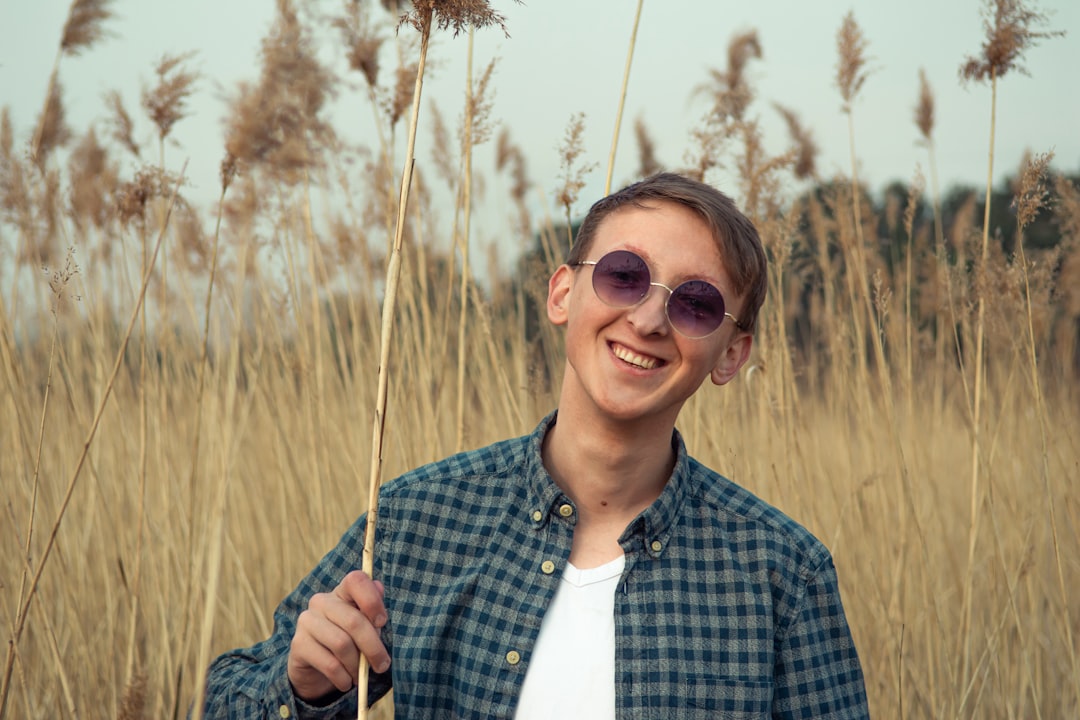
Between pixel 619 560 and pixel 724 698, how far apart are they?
0.23 m

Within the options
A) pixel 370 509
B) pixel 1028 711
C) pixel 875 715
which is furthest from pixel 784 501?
pixel 370 509

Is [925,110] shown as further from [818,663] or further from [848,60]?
[818,663]

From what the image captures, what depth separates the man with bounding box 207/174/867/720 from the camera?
1.31 m

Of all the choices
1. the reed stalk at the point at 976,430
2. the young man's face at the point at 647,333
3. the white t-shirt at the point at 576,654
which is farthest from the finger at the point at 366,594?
the reed stalk at the point at 976,430

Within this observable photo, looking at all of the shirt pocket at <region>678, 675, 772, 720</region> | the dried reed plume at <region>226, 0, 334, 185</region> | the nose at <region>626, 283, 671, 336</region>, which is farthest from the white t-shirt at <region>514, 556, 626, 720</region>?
the dried reed plume at <region>226, 0, 334, 185</region>

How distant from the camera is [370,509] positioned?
0.98 m

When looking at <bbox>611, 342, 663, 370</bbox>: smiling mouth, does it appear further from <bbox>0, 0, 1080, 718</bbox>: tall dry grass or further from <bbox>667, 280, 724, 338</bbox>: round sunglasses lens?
<bbox>0, 0, 1080, 718</bbox>: tall dry grass

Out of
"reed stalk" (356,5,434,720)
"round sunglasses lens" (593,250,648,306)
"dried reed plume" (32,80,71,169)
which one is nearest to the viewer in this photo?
"reed stalk" (356,5,434,720)

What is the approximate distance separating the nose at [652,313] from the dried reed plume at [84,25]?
178 cm

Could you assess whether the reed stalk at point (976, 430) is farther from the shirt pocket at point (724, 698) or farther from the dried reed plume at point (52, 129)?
the dried reed plume at point (52, 129)

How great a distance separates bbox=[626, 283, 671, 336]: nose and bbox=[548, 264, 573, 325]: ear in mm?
242

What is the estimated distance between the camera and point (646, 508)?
1.40 meters

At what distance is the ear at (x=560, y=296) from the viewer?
5.28ft

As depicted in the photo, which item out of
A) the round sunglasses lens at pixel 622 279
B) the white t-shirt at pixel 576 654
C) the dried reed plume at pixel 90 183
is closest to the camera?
the white t-shirt at pixel 576 654
